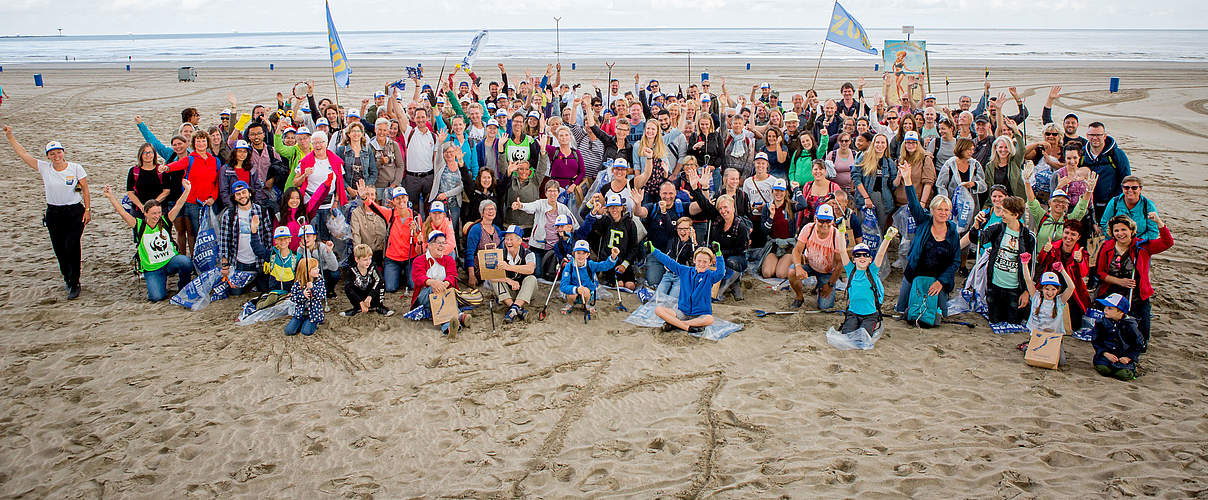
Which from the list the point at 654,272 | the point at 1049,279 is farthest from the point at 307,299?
the point at 1049,279

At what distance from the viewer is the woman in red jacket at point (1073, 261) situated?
6.59m

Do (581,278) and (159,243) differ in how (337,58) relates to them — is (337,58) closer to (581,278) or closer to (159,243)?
(159,243)

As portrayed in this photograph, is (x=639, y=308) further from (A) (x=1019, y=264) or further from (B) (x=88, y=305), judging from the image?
(B) (x=88, y=305)

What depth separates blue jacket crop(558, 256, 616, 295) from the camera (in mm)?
7660

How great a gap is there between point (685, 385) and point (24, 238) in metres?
9.74

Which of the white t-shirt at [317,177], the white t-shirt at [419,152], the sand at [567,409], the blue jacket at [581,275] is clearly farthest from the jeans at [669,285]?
the white t-shirt at [317,177]

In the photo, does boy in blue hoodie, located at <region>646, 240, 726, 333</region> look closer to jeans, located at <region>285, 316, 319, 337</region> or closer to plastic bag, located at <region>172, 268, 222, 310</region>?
jeans, located at <region>285, 316, 319, 337</region>

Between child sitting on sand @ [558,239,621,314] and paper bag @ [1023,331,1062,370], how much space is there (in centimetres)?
413

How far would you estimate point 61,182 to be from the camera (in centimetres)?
782

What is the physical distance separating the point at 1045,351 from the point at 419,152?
7230mm

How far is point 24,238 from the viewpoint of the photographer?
9820 millimetres

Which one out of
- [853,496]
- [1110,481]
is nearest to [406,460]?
[853,496]

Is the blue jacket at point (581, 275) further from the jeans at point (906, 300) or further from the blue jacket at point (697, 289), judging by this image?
the jeans at point (906, 300)

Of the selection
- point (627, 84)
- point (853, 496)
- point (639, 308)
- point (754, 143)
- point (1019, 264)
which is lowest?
point (853, 496)
